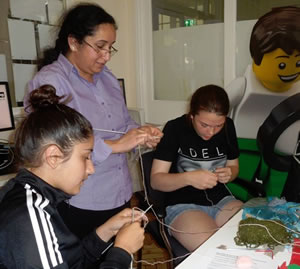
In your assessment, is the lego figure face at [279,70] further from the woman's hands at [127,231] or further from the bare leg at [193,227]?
the woman's hands at [127,231]

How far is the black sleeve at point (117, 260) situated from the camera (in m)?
0.83

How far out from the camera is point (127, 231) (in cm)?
92

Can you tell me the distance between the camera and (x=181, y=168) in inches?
63.8

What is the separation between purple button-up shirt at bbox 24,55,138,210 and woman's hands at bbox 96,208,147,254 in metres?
0.22

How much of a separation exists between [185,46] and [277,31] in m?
0.82

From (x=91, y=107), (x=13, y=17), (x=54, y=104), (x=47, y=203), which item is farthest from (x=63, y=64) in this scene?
Answer: (x=13, y=17)

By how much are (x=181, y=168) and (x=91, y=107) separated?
0.60m

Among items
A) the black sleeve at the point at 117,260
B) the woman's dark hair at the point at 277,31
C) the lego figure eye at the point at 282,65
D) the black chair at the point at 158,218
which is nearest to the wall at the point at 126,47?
the woman's dark hair at the point at 277,31

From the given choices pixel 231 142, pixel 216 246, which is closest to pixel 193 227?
pixel 216 246

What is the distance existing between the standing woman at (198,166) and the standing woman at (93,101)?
220 mm

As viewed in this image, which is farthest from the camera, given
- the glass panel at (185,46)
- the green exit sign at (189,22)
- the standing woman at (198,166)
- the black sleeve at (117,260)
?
the green exit sign at (189,22)

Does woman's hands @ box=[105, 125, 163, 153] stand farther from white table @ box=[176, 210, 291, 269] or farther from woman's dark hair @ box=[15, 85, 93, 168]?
white table @ box=[176, 210, 291, 269]

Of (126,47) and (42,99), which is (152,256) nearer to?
(42,99)

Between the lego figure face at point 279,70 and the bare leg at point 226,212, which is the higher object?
the lego figure face at point 279,70
